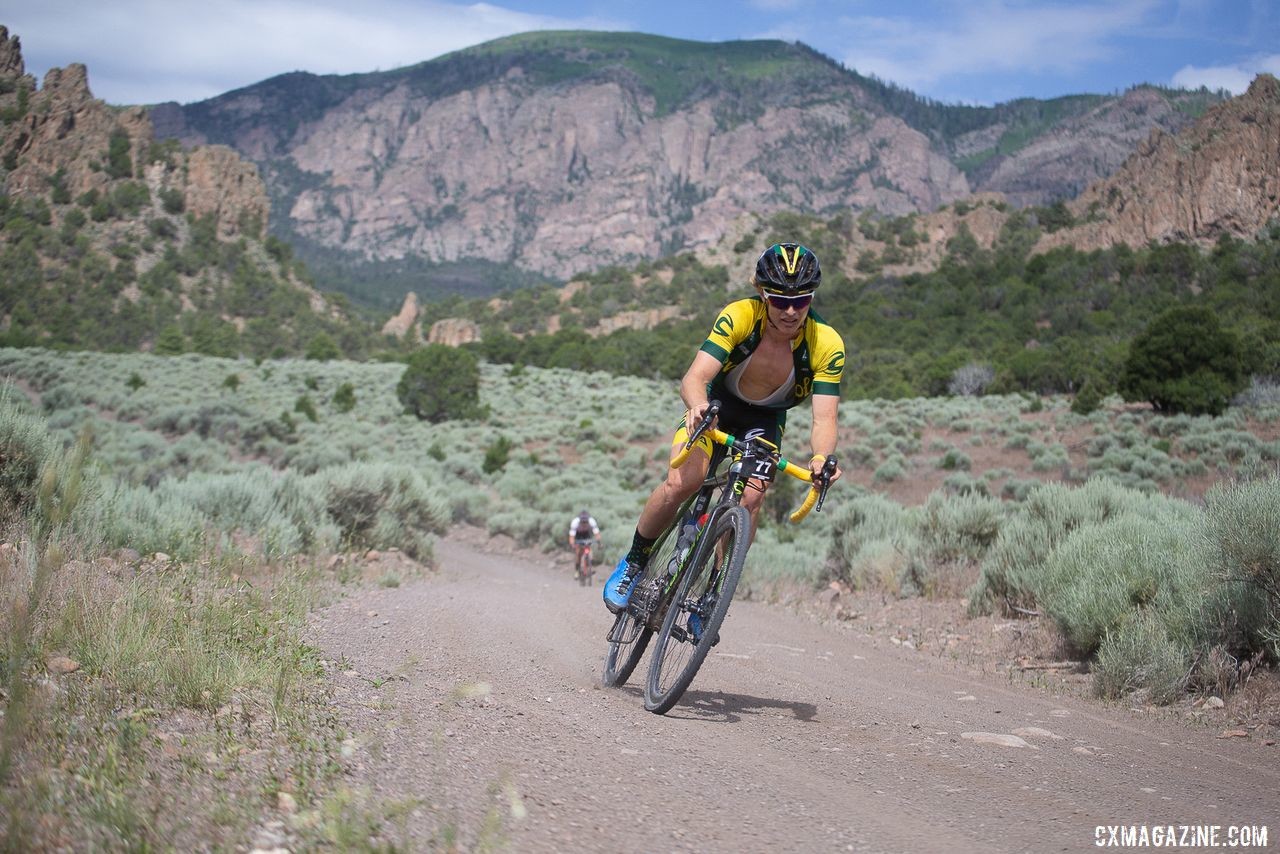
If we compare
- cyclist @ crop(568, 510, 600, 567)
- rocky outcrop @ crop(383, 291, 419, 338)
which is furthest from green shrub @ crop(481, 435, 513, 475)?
rocky outcrop @ crop(383, 291, 419, 338)

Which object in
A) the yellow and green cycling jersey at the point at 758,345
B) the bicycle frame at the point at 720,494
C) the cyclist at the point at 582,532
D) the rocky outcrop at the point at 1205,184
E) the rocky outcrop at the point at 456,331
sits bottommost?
the cyclist at the point at 582,532

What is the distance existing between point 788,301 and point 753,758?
2211 millimetres

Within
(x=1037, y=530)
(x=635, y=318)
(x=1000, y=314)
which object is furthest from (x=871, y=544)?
(x=635, y=318)

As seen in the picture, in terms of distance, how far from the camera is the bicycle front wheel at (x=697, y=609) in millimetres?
4559

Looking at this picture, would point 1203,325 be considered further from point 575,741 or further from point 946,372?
point 575,741

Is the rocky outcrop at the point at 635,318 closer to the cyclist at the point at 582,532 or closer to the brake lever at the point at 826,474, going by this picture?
the cyclist at the point at 582,532

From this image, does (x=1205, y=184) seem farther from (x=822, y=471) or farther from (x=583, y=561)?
(x=822, y=471)

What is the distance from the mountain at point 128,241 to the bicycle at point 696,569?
46910 mm

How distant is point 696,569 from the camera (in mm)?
4922

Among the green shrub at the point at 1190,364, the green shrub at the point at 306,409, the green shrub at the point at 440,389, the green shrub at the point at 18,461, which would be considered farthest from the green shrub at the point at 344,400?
the green shrub at the point at 18,461

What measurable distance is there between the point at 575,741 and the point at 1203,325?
30971 millimetres

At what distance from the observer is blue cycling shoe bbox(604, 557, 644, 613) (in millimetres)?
5441

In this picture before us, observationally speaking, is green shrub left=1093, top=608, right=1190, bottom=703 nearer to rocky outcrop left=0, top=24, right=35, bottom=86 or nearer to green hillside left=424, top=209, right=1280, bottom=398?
green hillside left=424, top=209, right=1280, bottom=398

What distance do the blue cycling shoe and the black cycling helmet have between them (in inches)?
74.0
